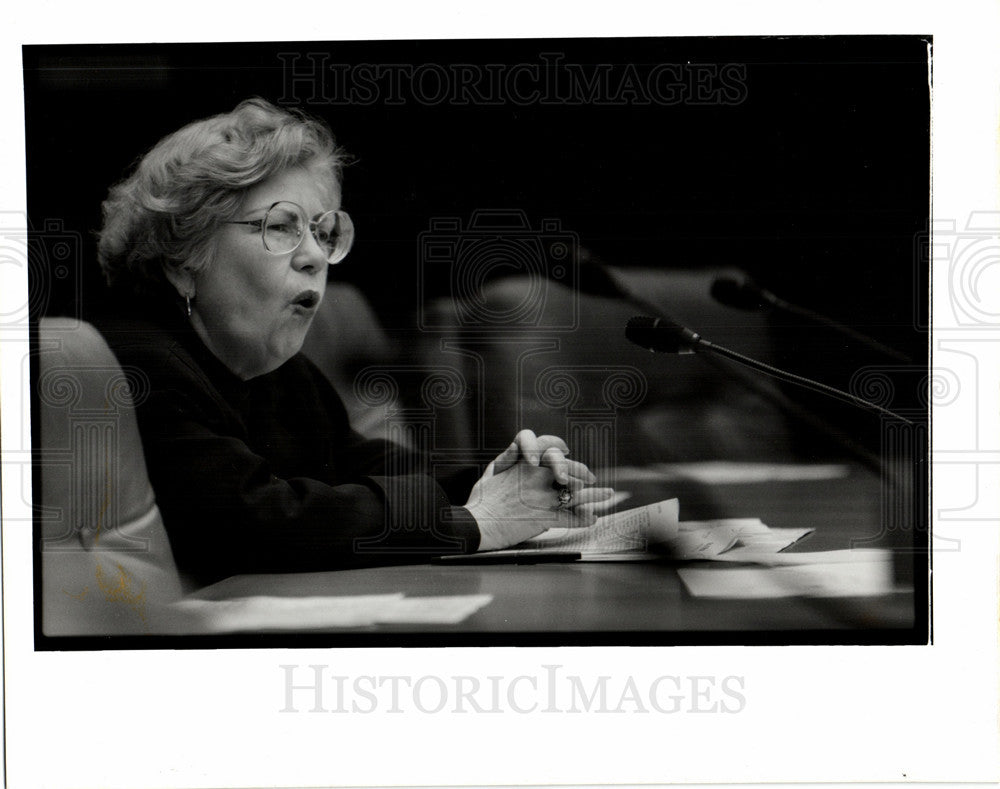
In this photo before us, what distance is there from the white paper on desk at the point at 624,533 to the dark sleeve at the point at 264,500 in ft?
0.64

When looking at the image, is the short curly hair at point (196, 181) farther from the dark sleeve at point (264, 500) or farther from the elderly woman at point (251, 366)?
the dark sleeve at point (264, 500)

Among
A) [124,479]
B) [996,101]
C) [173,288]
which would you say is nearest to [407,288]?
[173,288]

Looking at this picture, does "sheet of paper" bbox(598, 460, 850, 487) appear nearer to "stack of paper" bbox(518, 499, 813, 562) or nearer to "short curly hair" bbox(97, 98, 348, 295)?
"stack of paper" bbox(518, 499, 813, 562)

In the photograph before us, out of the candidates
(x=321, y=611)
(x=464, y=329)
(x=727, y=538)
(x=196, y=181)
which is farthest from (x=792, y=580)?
(x=196, y=181)

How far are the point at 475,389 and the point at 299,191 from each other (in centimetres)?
56

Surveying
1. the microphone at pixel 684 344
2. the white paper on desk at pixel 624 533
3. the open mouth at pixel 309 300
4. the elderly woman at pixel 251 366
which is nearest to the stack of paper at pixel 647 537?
the white paper on desk at pixel 624 533

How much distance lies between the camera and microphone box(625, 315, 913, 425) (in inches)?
80.4

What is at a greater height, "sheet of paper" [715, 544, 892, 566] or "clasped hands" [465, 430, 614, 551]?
"clasped hands" [465, 430, 614, 551]

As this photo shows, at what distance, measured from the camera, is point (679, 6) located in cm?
203

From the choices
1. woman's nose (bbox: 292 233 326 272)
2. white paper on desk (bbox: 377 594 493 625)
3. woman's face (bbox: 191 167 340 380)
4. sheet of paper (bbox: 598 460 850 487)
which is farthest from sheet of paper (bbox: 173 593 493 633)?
woman's nose (bbox: 292 233 326 272)

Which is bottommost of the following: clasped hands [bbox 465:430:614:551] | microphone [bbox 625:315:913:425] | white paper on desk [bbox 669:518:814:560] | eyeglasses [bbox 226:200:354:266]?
white paper on desk [bbox 669:518:814:560]

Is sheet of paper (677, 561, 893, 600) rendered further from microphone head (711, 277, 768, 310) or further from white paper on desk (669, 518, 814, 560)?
microphone head (711, 277, 768, 310)

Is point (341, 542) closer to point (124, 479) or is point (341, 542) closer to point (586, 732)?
Result: point (124, 479)

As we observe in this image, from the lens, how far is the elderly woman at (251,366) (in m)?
2.02
